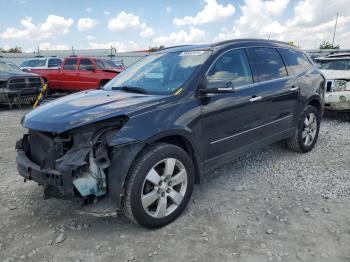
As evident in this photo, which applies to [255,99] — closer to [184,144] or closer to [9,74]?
[184,144]

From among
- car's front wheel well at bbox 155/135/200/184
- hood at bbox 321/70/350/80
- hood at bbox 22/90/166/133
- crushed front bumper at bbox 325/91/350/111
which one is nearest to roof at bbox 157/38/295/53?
hood at bbox 22/90/166/133

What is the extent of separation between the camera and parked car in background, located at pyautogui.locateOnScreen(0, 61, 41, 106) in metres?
10.4

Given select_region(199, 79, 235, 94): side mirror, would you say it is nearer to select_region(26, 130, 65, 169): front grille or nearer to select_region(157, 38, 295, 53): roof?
select_region(157, 38, 295, 53): roof

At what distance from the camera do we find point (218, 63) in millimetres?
3836

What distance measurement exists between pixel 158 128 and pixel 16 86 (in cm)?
910

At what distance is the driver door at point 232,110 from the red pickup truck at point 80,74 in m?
9.16

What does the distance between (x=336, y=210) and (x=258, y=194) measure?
0.86 m

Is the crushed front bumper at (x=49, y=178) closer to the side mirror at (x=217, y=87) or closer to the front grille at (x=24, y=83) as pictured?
the side mirror at (x=217, y=87)

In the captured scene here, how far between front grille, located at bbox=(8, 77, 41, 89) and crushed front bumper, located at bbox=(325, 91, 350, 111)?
360 inches

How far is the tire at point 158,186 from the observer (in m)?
3.00

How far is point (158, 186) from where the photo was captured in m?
3.21

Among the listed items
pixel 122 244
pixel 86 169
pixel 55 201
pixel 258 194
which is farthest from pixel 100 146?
pixel 258 194

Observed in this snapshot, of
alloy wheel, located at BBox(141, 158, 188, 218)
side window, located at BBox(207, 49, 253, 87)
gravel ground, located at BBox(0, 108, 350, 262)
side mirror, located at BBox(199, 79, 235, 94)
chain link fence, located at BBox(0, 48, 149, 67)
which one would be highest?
chain link fence, located at BBox(0, 48, 149, 67)

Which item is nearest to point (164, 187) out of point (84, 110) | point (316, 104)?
point (84, 110)
